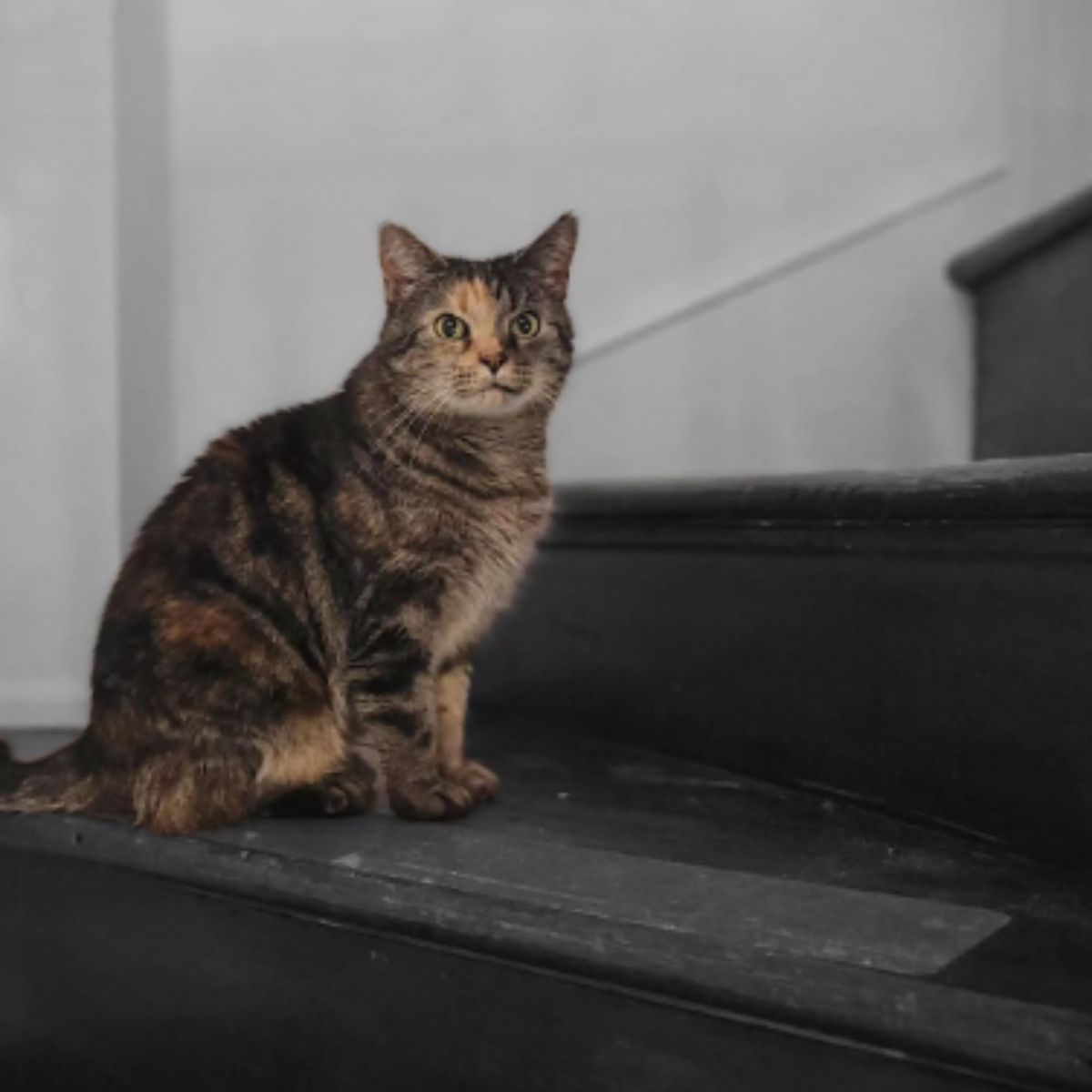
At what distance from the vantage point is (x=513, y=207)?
6.10ft

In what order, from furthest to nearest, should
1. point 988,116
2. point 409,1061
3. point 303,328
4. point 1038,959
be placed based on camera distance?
point 988,116, point 303,328, point 409,1061, point 1038,959

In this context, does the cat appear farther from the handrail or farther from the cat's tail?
the handrail

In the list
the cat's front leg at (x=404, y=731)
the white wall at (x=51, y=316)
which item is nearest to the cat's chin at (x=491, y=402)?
the cat's front leg at (x=404, y=731)

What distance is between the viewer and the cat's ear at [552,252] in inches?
49.0

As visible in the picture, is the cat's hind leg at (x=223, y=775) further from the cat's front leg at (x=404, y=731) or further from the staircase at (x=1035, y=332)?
the staircase at (x=1035, y=332)

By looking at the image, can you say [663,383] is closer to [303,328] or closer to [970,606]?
[303,328]

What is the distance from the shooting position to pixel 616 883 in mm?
914

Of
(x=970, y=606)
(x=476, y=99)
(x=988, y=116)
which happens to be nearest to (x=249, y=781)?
(x=970, y=606)

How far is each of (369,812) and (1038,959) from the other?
2.01 ft

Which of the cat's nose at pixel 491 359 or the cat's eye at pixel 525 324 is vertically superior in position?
the cat's eye at pixel 525 324

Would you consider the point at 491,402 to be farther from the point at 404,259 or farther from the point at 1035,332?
the point at 1035,332

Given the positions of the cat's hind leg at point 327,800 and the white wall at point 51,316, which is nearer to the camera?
the cat's hind leg at point 327,800

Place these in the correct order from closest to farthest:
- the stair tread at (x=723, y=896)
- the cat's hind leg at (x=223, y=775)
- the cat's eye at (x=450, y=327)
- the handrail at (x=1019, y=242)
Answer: the stair tread at (x=723, y=896), the cat's hind leg at (x=223, y=775), the cat's eye at (x=450, y=327), the handrail at (x=1019, y=242)

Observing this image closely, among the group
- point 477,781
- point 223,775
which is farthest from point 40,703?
point 477,781
